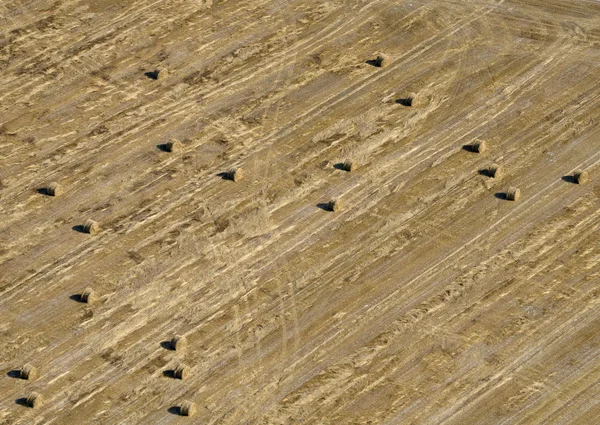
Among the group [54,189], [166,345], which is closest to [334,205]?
[166,345]

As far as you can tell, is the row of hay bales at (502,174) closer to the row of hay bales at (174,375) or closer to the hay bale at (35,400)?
the row of hay bales at (174,375)

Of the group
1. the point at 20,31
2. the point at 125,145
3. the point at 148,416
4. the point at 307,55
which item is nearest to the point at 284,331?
the point at 148,416

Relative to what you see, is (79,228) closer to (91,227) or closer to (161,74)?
(91,227)

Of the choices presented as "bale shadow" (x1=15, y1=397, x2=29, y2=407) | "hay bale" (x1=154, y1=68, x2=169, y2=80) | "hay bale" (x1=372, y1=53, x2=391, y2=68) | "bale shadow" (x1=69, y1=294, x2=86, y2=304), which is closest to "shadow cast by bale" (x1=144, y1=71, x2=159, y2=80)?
"hay bale" (x1=154, y1=68, x2=169, y2=80)

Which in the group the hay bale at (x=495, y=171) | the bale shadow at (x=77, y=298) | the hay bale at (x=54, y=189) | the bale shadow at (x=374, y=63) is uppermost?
the hay bale at (x=54, y=189)

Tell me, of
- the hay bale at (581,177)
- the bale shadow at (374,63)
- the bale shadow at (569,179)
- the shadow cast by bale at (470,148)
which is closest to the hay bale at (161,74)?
the bale shadow at (374,63)
